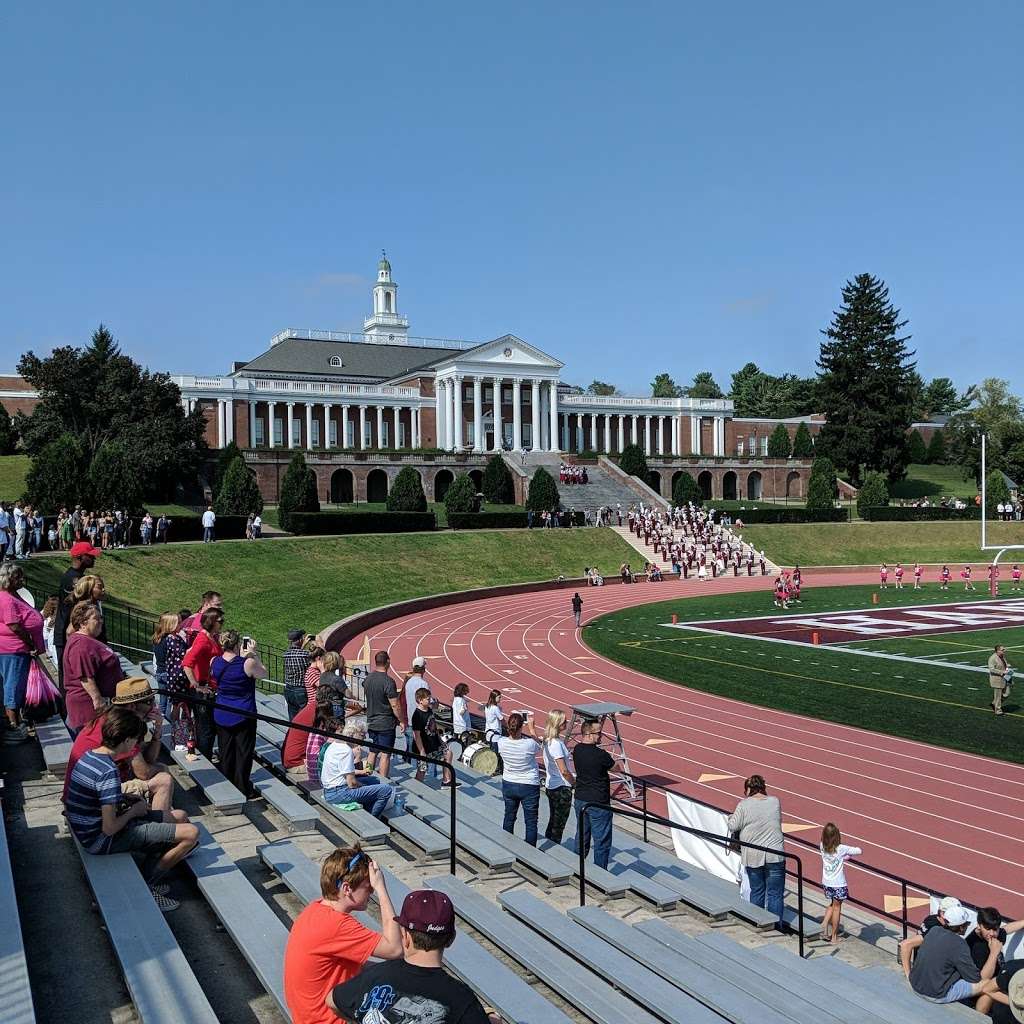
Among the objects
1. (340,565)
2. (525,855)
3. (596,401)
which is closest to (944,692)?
(525,855)

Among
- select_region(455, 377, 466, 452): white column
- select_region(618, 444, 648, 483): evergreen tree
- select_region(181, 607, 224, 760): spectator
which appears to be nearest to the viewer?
select_region(181, 607, 224, 760): spectator

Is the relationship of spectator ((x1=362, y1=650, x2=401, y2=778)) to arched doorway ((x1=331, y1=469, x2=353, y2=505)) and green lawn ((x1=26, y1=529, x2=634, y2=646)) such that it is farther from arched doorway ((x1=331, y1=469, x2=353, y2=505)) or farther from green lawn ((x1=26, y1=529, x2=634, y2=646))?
arched doorway ((x1=331, y1=469, x2=353, y2=505))

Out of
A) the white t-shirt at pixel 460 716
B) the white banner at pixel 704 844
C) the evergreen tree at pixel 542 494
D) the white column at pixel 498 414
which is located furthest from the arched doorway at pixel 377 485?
the white banner at pixel 704 844

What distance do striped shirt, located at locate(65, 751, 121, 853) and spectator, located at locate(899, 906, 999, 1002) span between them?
6.18 meters

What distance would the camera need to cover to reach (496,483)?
231 feet

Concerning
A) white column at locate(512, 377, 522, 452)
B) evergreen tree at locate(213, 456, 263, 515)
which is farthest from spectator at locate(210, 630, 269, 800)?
white column at locate(512, 377, 522, 452)

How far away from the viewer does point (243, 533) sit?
46.4 metres

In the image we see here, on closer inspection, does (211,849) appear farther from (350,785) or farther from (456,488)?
(456,488)

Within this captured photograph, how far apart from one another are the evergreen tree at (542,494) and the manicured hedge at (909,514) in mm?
22121

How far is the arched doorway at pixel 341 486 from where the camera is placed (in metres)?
77.2

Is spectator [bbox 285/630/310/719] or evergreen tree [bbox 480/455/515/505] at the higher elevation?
evergreen tree [bbox 480/455/515/505]

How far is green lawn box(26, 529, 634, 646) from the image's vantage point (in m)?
34.5

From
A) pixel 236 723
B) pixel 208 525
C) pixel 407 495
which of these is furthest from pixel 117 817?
pixel 407 495

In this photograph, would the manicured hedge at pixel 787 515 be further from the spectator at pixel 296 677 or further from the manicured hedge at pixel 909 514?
the spectator at pixel 296 677
